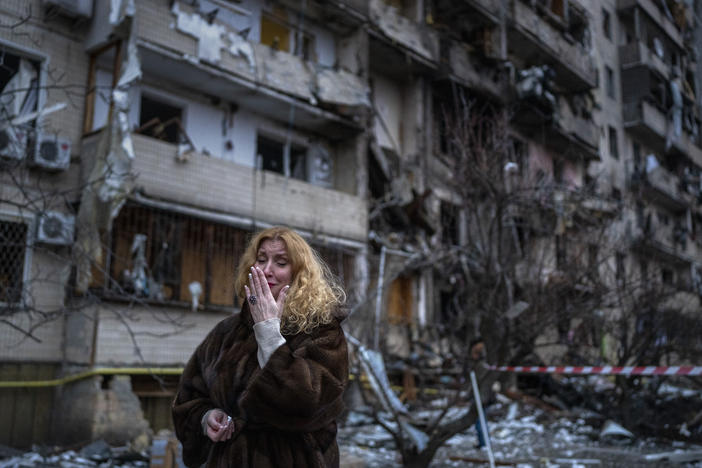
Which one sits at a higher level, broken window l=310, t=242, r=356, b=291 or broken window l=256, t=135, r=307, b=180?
broken window l=256, t=135, r=307, b=180

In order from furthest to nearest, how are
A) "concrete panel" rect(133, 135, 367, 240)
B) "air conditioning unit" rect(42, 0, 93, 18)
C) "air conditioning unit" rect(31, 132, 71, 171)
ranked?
"concrete panel" rect(133, 135, 367, 240)
"air conditioning unit" rect(42, 0, 93, 18)
"air conditioning unit" rect(31, 132, 71, 171)

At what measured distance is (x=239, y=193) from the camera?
14.0m

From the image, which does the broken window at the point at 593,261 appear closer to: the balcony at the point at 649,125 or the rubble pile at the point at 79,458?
the rubble pile at the point at 79,458

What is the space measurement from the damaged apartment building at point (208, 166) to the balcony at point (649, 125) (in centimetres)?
761

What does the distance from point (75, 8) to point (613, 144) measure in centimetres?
2674

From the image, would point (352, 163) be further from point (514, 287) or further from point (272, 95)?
point (514, 287)

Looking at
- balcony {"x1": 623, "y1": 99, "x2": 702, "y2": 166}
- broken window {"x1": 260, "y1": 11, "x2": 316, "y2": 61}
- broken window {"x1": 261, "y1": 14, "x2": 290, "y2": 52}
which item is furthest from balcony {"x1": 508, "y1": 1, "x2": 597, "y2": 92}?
broken window {"x1": 261, "y1": 14, "x2": 290, "y2": 52}

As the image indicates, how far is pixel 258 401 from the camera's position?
2662mm

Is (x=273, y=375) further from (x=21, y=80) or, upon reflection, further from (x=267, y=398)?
(x=21, y=80)

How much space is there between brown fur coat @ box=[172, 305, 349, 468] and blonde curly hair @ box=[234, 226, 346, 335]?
0.05m

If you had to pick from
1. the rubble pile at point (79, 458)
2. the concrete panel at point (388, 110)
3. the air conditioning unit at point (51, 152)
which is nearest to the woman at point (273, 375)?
the rubble pile at point (79, 458)

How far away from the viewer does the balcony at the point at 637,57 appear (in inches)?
1259

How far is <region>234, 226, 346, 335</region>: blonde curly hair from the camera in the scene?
9.46 feet

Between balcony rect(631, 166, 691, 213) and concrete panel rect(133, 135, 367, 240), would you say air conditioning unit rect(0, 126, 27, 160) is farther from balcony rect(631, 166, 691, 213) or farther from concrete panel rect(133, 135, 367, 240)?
balcony rect(631, 166, 691, 213)
